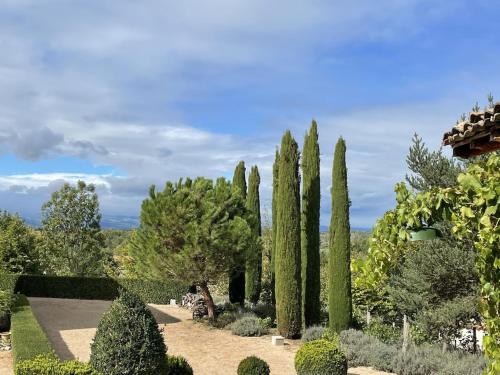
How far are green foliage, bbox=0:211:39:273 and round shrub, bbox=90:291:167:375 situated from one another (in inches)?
741

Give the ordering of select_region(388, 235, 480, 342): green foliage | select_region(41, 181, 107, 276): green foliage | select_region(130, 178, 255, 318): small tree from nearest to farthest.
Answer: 1. select_region(388, 235, 480, 342): green foliage
2. select_region(130, 178, 255, 318): small tree
3. select_region(41, 181, 107, 276): green foliage

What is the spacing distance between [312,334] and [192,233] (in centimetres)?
561

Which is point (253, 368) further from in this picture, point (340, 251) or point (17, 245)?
point (17, 245)

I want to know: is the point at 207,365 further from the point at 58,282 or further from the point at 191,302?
the point at 58,282

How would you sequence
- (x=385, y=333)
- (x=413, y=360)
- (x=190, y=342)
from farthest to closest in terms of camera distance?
(x=385, y=333)
(x=190, y=342)
(x=413, y=360)

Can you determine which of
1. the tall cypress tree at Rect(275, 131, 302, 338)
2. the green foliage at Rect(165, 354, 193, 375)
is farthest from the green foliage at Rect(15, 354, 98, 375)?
the tall cypress tree at Rect(275, 131, 302, 338)

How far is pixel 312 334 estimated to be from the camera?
18000mm

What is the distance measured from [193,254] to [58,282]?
11.7m

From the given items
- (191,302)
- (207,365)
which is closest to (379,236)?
(207,365)

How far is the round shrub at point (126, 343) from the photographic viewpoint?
30.2 ft

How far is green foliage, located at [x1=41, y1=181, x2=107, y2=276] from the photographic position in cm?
3017

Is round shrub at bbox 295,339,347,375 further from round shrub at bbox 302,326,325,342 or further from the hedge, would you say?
the hedge

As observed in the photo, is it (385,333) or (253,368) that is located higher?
(253,368)

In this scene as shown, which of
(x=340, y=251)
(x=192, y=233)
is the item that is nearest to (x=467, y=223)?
(x=340, y=251)
